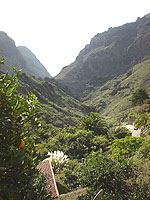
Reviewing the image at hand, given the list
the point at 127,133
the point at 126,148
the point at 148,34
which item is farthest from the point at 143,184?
the point at 148,34

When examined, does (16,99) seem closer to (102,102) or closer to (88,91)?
(102,102)

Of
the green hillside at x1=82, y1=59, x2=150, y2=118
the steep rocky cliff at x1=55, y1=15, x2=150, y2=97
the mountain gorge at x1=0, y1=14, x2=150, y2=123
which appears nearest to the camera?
the green hillside at x1=82, y1=59, x2=150, y2=118

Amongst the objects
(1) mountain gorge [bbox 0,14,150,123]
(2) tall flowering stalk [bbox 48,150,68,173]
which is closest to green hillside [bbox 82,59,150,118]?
(1) mountain gorge [bbox 0,14,150,123]

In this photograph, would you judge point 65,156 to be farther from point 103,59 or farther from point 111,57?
point 103,59

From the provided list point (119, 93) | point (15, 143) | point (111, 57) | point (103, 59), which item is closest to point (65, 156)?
point (15, 143)

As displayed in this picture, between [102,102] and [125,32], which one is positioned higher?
[125,32]

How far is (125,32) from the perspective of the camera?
14562cm

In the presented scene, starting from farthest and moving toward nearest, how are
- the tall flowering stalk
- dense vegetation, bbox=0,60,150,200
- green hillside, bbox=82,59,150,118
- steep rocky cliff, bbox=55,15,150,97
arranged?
steep rocky cliff, bbox=55,15,150,97, green hillside, bbox=82,59,150,118, the tall flowering stalk, dense vegetation, bbox=0,60,150,200

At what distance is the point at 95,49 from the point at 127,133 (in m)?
145

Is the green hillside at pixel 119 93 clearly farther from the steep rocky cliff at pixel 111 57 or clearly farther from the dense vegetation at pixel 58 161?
the dense vegetation at pixel 58 161

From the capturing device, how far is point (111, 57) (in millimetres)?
138875

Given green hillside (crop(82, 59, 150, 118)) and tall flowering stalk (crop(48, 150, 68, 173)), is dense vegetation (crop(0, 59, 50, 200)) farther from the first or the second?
green hillside (crop(82, 59, 150, 118))

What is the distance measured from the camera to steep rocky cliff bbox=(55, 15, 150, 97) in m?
127

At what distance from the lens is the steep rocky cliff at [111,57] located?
126938 millimetres
